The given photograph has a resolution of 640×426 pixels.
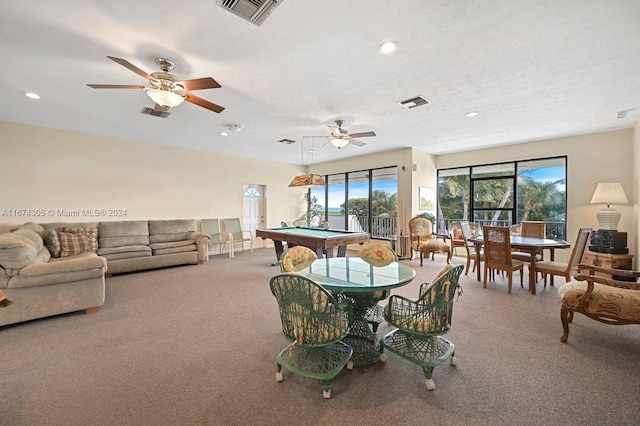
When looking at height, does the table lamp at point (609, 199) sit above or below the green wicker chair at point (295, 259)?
above

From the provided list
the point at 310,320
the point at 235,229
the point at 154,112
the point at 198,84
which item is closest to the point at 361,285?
the point at 310,320

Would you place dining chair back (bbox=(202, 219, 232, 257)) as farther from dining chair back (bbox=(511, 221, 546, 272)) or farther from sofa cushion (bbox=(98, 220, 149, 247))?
dining chair back (bbox=(511, 221, 546, 272))

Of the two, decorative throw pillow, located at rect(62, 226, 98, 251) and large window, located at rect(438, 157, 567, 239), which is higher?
large window, located at rect(438, 157, 567, 239)

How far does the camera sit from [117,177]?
5949 mm

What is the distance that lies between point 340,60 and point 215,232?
5.72 meters

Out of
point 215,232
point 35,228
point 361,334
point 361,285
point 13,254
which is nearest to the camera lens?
point 361,285

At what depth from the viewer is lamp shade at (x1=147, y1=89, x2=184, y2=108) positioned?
8.80ft

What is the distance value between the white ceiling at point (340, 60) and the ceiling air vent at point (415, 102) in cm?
9

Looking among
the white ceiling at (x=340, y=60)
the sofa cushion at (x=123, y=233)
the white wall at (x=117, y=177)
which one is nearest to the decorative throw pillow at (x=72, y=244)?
the sofa cushion at (x=123, y=233)

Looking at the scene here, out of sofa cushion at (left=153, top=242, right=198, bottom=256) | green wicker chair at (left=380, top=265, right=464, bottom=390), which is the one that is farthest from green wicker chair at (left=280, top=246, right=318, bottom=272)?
sofa cushion at (left=153, top=242, right=198, bottom=256)

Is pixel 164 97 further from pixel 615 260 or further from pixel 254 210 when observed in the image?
pixel 615 260

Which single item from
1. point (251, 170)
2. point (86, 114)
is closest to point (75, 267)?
point (86, 114)

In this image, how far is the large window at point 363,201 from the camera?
7.45 meters

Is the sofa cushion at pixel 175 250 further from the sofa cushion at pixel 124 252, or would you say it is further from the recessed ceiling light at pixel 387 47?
the recessed ceiling light at pixel 387 47
